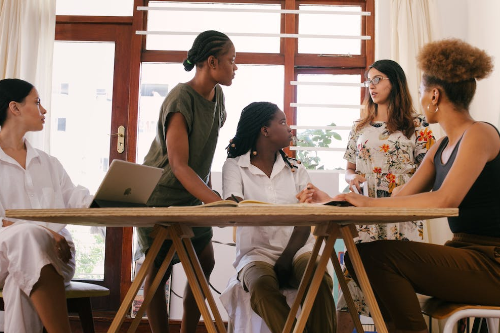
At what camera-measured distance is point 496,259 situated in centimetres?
171

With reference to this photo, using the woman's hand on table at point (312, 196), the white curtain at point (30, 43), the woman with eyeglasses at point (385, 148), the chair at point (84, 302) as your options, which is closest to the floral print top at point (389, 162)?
the woman with eyeglasses at point (385, 148)

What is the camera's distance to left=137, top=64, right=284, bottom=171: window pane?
4254 millimetres

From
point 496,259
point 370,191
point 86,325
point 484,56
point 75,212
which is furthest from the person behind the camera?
point 370,191

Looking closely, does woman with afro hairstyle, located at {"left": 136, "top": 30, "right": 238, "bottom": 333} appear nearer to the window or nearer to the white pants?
the white pants

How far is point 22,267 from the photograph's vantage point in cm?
210

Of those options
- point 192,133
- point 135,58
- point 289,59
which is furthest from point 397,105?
point 135,58

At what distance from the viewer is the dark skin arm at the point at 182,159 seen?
2033mm

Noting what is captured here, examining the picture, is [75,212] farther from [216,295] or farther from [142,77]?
[142,77]

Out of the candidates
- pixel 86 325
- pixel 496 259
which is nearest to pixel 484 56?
pixel 496 259

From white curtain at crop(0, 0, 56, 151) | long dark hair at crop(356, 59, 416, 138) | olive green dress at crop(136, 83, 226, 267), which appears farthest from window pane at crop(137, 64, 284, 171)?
olive green dress at crop(136, 83, 226, 267)

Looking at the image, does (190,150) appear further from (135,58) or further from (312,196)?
(135,58)

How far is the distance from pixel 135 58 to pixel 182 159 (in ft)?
7.68

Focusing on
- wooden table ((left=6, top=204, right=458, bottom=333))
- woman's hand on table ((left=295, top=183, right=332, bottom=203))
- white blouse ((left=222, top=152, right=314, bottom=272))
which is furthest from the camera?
white blouse ((left=222, top=152, right=314, bottom=272))

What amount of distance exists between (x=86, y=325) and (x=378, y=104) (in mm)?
1780
